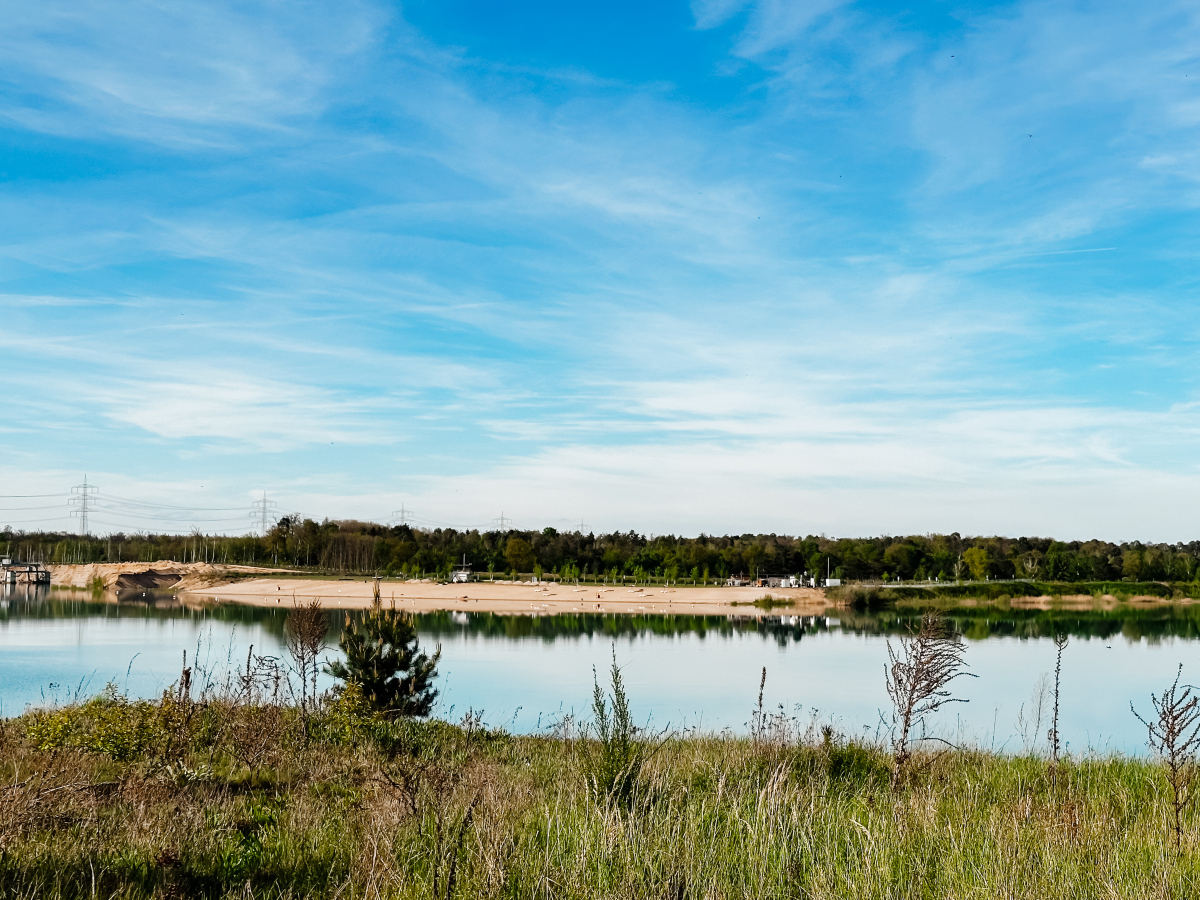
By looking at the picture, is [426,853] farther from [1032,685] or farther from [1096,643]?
[1096,643]

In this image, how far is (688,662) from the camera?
3925 cm

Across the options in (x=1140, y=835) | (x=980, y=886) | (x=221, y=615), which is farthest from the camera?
(x=221, y=615)

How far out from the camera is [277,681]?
12539mm

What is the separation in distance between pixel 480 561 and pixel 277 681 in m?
118

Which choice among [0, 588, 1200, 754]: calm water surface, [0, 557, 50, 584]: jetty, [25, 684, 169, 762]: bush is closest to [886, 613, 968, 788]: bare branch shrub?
[0, 588, 1200, 754]: calm water surface

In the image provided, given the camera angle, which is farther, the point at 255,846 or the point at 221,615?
the point at 221,615

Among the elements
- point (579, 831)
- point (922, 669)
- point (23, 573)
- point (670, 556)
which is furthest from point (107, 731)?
point (23, 573)

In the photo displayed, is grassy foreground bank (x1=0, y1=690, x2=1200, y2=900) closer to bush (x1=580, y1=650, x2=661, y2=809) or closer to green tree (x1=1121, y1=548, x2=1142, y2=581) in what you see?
bush (x1=580, y1=650, x2=661, y2=809)

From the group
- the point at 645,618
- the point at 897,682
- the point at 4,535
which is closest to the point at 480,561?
the point at 645,618

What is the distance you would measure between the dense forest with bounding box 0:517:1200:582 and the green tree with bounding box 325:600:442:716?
98626mm

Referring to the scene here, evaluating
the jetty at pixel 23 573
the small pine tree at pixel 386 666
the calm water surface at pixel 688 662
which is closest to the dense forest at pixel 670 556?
the jetty at pixel 23 573

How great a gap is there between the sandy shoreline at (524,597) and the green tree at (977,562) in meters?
32.1

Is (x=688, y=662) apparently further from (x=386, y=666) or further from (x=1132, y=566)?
(x=1132, y=566)

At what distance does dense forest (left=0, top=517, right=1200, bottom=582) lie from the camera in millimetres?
113625
